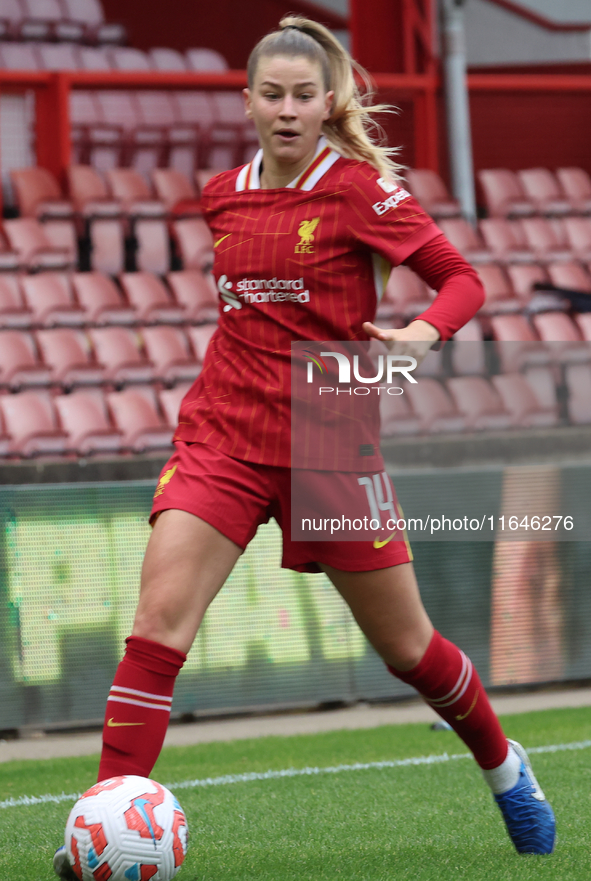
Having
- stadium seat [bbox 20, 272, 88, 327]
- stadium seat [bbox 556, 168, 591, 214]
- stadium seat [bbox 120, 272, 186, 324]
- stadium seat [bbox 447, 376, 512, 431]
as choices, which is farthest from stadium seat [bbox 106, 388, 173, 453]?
stadium seat [bbox 556, 168, 591, 214]

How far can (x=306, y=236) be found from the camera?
2.70m

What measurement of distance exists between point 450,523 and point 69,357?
5.06 metres

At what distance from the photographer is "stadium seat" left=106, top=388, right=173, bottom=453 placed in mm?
8172

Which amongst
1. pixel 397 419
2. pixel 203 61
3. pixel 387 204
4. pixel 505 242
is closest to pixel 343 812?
pixel 387 204

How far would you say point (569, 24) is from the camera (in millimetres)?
16797

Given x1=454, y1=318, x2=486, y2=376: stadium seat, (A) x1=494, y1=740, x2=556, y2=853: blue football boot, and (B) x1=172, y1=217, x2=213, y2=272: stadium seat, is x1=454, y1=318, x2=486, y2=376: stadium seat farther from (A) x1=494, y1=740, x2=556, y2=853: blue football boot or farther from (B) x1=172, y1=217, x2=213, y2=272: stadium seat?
(A) x1=494, y1=740, x2=556, y2=853: blue football boot

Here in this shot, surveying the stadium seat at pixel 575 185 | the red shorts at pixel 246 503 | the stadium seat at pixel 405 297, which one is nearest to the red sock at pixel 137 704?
the red shorts at pixel 246 503

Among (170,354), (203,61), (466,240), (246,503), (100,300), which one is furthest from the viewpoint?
(203,61)

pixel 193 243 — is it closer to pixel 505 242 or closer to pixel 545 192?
pixel 505 242

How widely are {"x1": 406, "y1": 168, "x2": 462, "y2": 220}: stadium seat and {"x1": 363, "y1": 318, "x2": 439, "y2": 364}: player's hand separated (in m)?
9.22

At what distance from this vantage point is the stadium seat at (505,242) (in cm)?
1176

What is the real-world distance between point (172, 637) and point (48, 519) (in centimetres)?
338

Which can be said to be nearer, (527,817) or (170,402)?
(527,817)

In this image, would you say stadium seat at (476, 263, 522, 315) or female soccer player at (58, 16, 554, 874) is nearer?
female soccer player at (58, 16, 554, 874)
